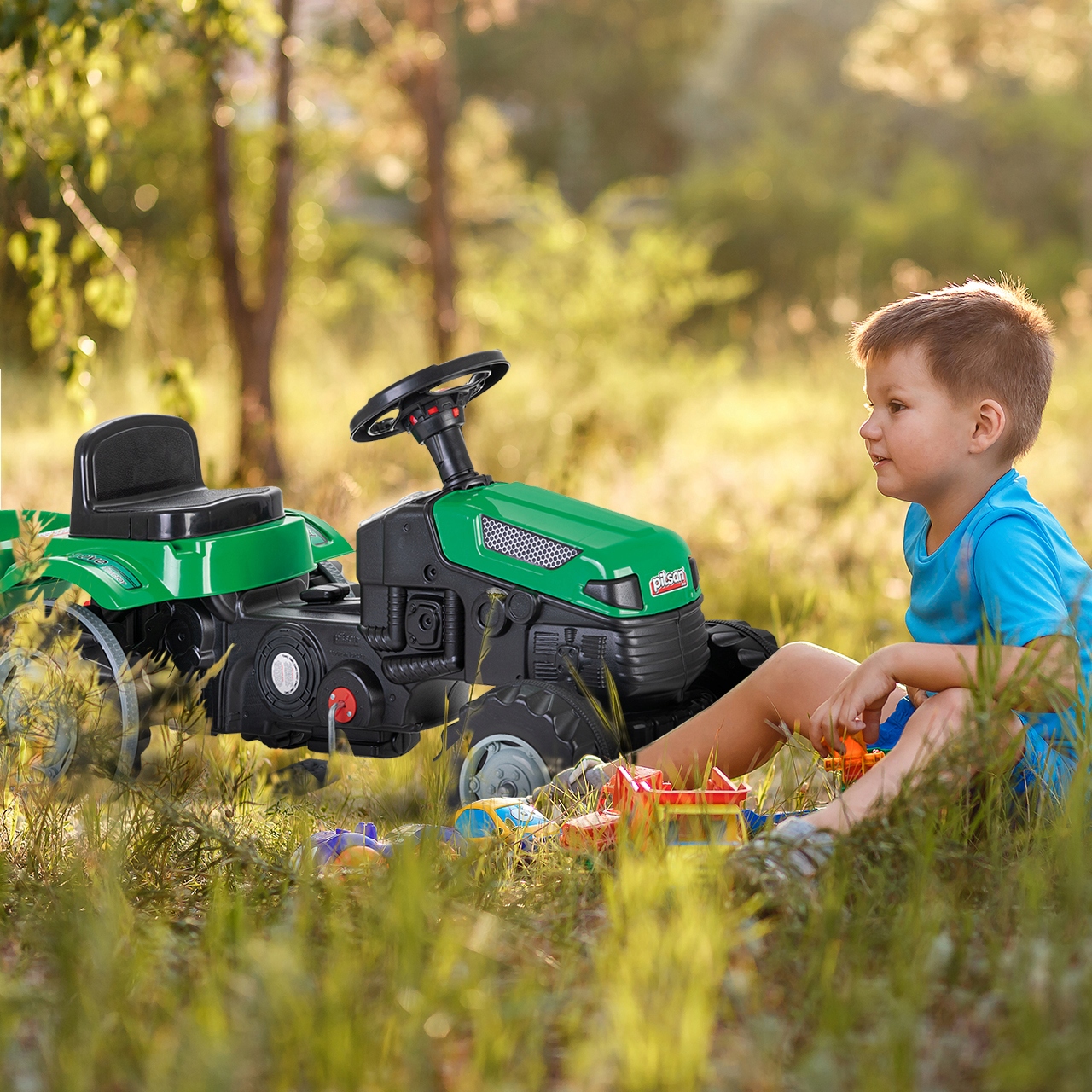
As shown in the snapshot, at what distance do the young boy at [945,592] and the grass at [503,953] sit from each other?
4.6 inches

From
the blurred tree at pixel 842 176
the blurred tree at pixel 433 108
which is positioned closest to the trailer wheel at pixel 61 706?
the blurred tree at pixel 433 108

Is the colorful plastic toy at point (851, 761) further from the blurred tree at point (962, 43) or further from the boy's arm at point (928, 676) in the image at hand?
the blurred tree at point (962, 43)

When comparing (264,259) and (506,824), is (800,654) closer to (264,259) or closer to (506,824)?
(506,824)

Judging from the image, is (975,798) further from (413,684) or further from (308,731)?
(308,731)

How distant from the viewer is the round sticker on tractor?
9.38 feet

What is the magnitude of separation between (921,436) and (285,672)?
1.45 metres

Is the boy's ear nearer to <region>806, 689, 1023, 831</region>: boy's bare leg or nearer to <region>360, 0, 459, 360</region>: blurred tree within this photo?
<region>806, 689, 1023, 831</region>: boy's bare leg

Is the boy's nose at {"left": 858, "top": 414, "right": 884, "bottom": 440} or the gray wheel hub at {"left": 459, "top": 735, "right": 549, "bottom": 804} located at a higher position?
the boy's nose at {"left": 858, "top": 414, "right": 884, "bottom": 440}

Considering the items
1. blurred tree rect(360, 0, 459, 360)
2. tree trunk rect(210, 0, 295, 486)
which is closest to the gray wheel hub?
tree trunk rect(210, 0, 295, 486)

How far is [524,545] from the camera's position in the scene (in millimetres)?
2641

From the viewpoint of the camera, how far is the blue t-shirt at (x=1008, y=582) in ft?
7.13

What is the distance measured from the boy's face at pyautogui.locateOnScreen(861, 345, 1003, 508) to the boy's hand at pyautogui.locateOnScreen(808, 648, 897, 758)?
37cm

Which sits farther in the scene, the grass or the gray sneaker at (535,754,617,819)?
the gray sneaker at (535,754,617,819)

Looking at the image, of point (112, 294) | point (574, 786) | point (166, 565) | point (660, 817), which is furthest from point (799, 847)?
point (112, 294)
